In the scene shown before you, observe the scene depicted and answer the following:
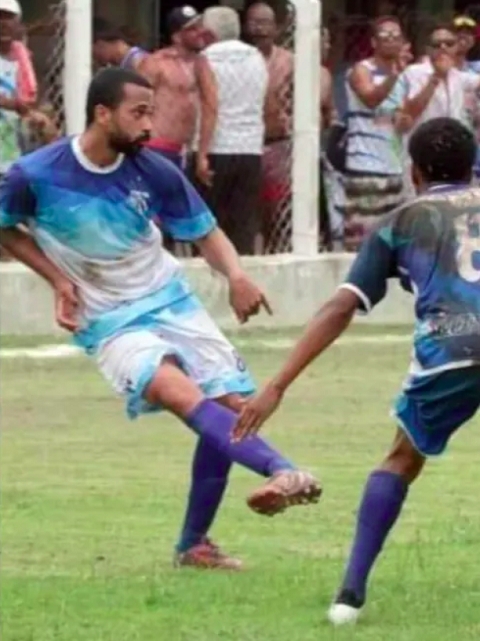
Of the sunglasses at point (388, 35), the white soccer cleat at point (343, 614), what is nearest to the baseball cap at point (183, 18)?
the sunglasses at point (388, 35)

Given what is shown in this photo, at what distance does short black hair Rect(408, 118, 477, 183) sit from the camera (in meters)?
8.56

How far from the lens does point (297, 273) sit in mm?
19797

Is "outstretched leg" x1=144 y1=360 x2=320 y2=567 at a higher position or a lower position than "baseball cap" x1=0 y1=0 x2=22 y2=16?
higher

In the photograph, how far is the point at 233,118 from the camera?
62.9ft

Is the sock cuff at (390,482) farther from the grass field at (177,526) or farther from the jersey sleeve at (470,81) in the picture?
the jersey sleeve at (470,81)

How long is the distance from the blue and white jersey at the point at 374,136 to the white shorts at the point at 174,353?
1001 centimetres

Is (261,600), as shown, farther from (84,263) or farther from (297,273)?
(297,273)

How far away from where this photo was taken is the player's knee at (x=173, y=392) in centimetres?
966

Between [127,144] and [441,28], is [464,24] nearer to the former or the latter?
[441,28]

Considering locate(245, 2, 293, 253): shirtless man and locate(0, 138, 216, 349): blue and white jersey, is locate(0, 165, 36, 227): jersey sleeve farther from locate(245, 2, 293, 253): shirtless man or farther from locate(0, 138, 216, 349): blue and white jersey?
locate(245, 2, 293, 253): shirtless man

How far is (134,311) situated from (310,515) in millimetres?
1712

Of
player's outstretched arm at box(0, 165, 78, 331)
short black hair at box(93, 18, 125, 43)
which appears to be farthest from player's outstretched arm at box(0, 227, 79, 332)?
short black hair at box(93, 18, 125, 43)

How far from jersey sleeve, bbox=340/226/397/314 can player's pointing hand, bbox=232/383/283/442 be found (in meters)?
0.37

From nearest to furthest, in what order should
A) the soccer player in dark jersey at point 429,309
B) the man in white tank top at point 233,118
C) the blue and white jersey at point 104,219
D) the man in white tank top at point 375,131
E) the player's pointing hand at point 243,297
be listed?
the soccer player in dark jersey at point 429,309
the player's pointing hand at point 243,297
the blue and white jersey at point 104,219
the man in white tank top at point 233,118
the man in white tank top at point 375,131
